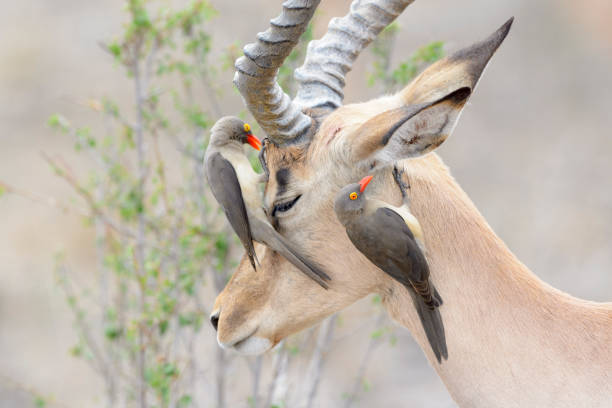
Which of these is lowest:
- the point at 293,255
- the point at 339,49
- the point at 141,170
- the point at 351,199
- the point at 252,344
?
the point at 252,344

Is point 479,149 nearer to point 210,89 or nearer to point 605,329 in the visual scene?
point 210,89

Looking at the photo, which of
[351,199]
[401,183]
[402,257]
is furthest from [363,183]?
[402,257]

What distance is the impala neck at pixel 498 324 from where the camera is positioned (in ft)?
8.86

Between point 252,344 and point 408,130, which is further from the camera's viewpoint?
point 252,344

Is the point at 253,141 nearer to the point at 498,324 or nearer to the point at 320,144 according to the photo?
the point at 320,144

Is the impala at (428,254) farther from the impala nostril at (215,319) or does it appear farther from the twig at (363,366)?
the twig at (363,366)

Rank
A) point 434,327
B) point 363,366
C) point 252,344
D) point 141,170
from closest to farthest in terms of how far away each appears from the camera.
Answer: point 434,327 < point 252,344 < point 141,170 < point 363,366

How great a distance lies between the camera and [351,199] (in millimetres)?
2738

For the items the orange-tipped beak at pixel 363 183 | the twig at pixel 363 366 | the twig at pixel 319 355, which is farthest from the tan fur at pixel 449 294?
the twig at pixel 363 366

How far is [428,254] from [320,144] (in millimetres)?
599

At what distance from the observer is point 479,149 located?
12.1m

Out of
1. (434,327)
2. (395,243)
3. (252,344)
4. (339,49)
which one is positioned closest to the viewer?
(395,243)

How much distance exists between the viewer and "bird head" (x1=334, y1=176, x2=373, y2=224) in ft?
8.97

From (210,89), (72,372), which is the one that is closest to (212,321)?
(210,89)
